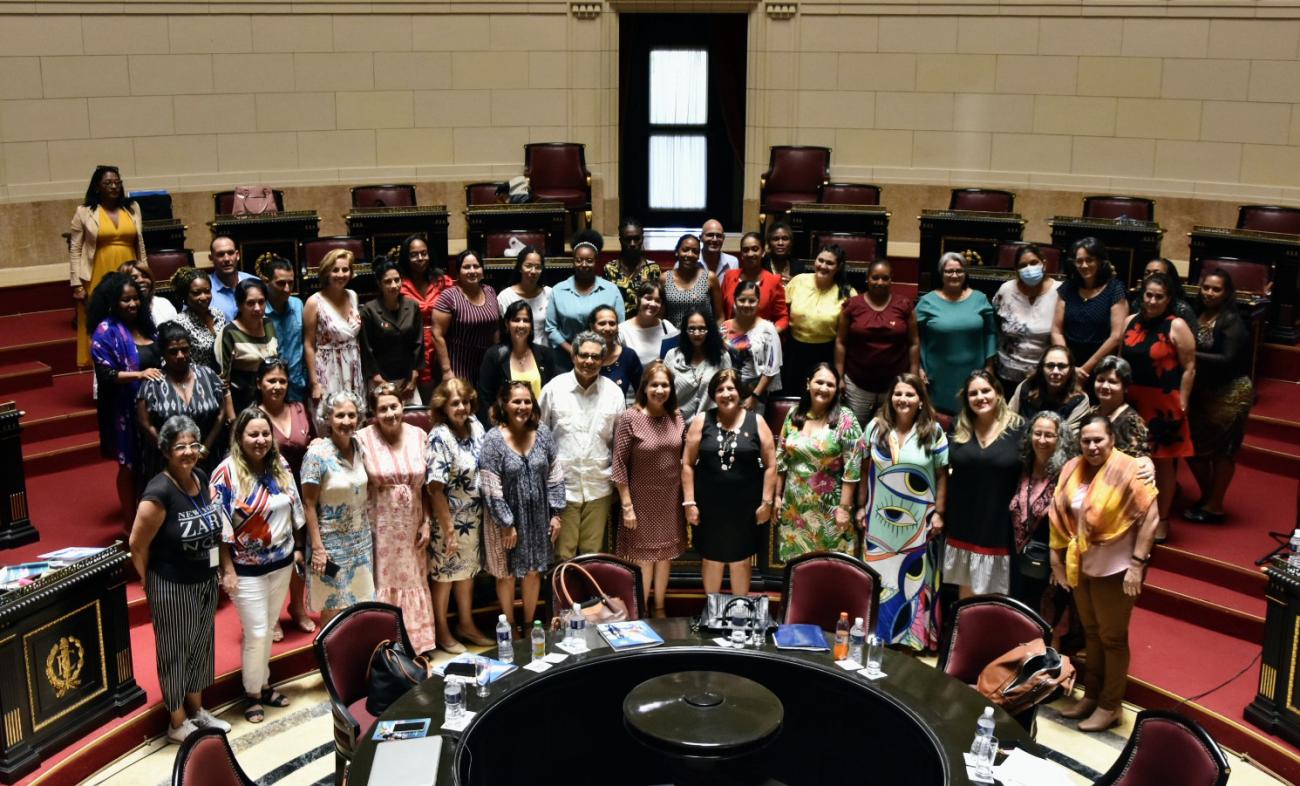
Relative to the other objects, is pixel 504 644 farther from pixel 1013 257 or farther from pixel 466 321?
pixel 1013 257

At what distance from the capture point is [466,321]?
7.14 m

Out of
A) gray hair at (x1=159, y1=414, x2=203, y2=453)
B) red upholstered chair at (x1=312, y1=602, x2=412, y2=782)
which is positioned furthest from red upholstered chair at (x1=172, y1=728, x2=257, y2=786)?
gray hair at (x1=159, y1=414, x2=203, y2=453)

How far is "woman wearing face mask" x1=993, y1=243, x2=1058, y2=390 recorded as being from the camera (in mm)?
7070

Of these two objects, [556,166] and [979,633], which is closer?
[979,633]

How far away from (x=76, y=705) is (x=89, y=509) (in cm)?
204

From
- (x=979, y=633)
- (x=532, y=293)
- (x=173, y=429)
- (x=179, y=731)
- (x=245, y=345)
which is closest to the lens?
(x=979, y=633)

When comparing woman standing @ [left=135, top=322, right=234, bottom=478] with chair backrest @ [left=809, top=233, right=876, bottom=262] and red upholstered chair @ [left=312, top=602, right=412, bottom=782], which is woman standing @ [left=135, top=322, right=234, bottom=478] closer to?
red upholstered chair @ [left=312, top=602, right=412, bottom=782]

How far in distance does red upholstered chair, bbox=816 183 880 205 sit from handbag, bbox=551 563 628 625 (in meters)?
5.84

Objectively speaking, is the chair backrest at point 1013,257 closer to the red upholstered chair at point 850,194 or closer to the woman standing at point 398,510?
the red upholstered chair at point 850,194

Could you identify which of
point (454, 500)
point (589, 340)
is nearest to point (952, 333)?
point (589, 340)

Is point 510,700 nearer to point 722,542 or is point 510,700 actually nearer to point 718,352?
point 722,542

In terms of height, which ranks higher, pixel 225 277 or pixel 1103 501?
pixel 225 277

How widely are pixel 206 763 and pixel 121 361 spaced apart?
305 cm

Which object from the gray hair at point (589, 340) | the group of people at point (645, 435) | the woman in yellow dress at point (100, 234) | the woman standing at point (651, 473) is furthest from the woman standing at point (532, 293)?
the woman in yellow dress at point (100, 234)
